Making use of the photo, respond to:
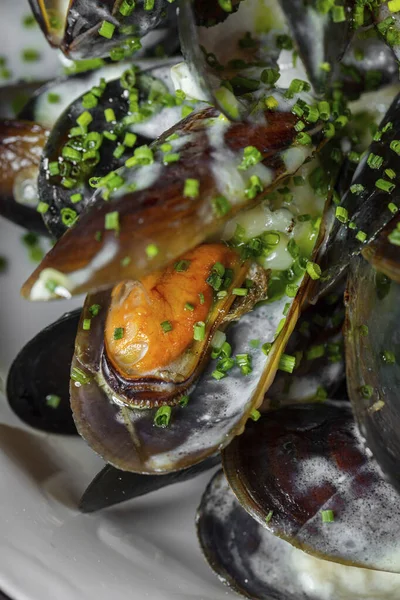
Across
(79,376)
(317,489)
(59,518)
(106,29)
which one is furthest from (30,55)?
(317,489)

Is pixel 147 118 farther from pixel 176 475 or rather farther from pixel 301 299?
pixel 176 475

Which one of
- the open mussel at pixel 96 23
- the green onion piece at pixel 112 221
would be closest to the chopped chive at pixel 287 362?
the green onion piece at pixel 112 221

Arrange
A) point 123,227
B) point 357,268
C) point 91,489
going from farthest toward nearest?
point 91,489, point 357,268, point 123,227

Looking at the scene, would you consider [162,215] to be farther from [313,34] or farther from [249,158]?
[313,34]

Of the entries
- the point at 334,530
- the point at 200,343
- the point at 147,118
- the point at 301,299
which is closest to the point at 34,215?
the point at 147,118

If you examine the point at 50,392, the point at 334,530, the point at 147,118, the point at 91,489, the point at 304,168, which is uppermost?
the point at 147,118

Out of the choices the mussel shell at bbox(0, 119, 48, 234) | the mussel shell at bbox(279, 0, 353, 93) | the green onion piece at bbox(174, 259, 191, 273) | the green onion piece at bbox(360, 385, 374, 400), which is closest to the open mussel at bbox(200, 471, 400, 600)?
the green onion piece at bbox(360, 385, 374, 400)
